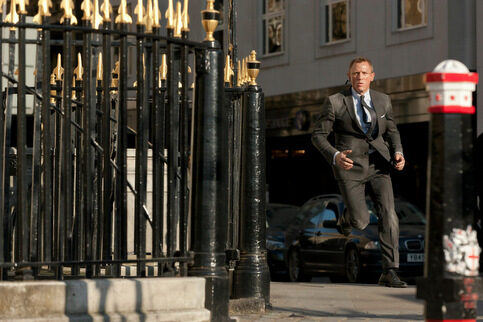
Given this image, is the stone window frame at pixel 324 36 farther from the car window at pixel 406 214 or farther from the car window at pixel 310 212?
the car window at pixel 406 214

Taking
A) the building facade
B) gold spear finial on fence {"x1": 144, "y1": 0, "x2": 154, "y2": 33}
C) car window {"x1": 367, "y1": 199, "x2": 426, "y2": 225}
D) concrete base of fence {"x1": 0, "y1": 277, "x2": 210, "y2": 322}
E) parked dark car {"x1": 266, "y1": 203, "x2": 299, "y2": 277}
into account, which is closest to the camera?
concrete base of fence {"x1": 0, "y1": 277, "x2": 210, "y2": 322}

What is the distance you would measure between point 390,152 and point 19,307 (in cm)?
405

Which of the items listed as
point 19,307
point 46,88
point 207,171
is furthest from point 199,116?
point 19,307

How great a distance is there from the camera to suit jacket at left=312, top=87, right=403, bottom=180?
1065 centimetres

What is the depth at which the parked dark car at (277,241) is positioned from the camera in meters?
23.2

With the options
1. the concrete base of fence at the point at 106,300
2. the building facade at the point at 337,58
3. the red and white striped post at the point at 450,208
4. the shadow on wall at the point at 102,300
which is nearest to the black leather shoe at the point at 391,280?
the concrete base of fence at the point at 106,300

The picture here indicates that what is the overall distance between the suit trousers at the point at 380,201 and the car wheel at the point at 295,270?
11.7 meters

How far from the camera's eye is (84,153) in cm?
845

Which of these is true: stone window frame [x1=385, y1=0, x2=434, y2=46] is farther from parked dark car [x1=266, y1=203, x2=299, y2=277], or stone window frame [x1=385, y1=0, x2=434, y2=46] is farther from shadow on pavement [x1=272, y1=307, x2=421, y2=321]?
shadow on pavement [x1=272, y1=307, x2=421, y2=321]

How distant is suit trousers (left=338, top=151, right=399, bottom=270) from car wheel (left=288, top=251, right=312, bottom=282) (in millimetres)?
11671

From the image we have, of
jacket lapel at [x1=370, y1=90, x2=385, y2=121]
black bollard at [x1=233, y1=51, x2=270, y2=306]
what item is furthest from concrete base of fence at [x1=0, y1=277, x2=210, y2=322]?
jacket lapel at [x1=370, y1=90, x2=385, y2=121]

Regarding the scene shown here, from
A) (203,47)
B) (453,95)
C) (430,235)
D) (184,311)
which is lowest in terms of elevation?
(184,311)

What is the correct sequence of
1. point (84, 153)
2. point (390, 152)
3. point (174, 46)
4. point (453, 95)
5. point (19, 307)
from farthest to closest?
point (390, 152) < point (174, 46) < point (84, 153) < point (19, 307) < point (453, 95)

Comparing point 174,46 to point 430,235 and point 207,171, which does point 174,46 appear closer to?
point 207,171
